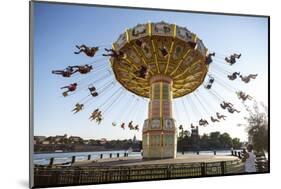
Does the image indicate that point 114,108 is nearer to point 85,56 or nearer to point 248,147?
point 85,56

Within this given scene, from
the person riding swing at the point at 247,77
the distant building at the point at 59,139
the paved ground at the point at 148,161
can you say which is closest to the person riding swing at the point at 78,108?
the distant building at the point at 59,139

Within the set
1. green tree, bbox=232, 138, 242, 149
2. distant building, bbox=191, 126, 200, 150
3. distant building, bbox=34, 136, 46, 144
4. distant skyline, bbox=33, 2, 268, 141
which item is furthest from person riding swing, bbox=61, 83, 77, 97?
green tree, bbox=232, 138, 242, 149

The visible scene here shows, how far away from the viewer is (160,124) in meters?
4.32

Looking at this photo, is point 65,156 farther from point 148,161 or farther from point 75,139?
point 148,161

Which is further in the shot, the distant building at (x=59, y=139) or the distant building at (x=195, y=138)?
the distant building at (x=195, y=138)

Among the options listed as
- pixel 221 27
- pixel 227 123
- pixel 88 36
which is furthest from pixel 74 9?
pixel 227 123

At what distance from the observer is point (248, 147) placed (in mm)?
4672

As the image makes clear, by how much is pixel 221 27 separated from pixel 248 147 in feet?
3.98

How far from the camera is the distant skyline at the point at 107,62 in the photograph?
12.9 feet

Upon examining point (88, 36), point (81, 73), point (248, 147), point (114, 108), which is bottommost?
point (248, 147)

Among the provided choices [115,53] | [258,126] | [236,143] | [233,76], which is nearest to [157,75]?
[115,53]

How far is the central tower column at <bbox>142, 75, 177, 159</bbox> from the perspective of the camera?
428 centimetres

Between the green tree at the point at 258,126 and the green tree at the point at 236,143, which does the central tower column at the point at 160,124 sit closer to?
the green tree at the point at 236,143

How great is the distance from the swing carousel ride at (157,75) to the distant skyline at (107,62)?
3 centimetres
